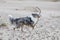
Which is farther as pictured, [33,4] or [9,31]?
[33,4]

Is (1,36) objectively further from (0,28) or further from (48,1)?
(48,1)

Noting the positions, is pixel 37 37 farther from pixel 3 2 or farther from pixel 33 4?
pixel 3 2

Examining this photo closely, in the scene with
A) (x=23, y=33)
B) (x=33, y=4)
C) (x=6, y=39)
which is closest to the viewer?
(x=6, y=39)

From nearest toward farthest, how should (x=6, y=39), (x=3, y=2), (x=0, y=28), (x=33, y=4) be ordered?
(x=6, y=39)
(x=0, y=28)
(x=33, y=4)
(x=3, y=2)

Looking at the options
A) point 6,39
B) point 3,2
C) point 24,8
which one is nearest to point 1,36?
point 6,39

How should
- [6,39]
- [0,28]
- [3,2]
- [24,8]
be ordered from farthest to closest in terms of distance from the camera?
1. [3,2]
2. [24,8]
3. [0,28]
4. [6,39]

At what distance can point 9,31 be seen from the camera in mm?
4887

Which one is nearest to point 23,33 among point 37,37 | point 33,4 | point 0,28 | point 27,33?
point 27,33

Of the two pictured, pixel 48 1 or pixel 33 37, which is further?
pixel 48 1

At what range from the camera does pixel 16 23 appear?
4.60 meters

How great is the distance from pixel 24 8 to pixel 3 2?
1800 mm

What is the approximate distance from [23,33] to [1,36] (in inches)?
19.5

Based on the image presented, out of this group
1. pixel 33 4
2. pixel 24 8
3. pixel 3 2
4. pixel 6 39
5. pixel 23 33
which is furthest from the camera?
pixel 3 2

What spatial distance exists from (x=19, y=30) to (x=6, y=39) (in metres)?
0.58
